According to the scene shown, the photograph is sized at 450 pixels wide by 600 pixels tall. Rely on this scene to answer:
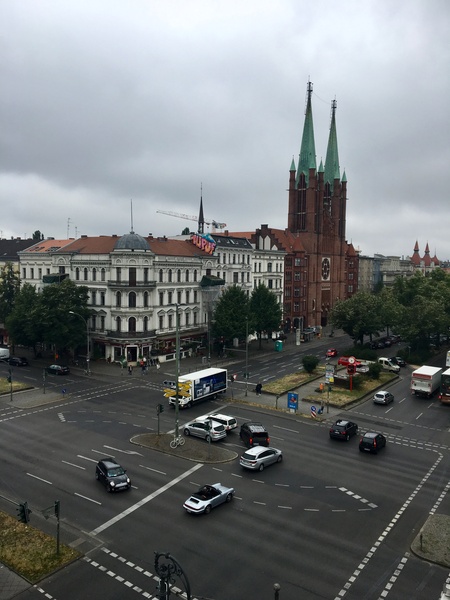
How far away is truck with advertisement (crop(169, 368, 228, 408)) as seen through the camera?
50.4 meters

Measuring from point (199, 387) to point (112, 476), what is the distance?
21.4 m

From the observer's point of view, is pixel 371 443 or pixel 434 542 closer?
pixel 434 542

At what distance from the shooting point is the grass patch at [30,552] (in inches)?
893

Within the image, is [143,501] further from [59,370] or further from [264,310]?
[264,310]

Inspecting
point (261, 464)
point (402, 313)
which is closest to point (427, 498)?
point (261, 464)

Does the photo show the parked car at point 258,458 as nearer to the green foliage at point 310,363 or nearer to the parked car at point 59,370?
the green foliage at point 310,363

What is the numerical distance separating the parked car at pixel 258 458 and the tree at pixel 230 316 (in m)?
43.5

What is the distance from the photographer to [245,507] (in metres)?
29.3

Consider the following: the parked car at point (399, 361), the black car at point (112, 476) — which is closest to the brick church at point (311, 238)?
the parked car at point (399, 361)

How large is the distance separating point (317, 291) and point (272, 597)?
10236cm

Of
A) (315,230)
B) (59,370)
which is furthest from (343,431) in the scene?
(315,230)

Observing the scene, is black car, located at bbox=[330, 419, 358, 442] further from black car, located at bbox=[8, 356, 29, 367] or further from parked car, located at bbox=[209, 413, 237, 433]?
black car, located at bbox=[8, 356, 29, 367]

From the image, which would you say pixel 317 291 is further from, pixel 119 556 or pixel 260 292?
pixel 119 556

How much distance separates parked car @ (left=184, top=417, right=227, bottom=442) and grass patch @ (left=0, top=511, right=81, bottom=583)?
16.9 meters
